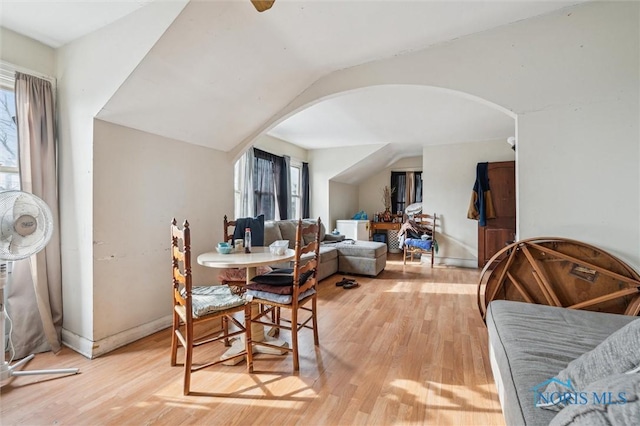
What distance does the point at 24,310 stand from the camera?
207 cm

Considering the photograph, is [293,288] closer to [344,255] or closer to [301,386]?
[301,386]

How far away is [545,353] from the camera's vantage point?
3.93 ft

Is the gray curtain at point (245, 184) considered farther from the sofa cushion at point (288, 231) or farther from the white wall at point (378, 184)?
the white wall at point (378, 184)

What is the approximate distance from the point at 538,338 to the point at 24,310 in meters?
3.39

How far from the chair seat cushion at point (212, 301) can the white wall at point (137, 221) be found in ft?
2.25

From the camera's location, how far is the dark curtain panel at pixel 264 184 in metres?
4.69

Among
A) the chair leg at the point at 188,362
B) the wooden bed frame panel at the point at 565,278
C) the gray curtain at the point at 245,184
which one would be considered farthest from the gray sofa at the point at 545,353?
the gray curtain at the point at 245,184

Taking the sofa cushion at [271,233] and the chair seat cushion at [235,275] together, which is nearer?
the chair seat cushion at [235,275]

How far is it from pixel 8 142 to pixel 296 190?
4.38 metres

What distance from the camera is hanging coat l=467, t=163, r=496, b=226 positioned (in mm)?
5141

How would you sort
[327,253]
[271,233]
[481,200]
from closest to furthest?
[271,233] < [327,253] < [481,200]

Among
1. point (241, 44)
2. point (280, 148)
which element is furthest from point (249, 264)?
point (280, 148)

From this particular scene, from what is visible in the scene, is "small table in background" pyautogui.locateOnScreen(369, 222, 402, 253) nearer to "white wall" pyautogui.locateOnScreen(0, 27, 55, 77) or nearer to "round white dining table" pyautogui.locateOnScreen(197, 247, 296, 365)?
"round white dining table" pyautogui.locateOnScreen(197, 247, 296, 365)

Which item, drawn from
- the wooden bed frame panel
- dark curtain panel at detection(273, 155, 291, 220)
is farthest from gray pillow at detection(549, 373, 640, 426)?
dark curtain panel at detection(273, 155, 291, 220)
